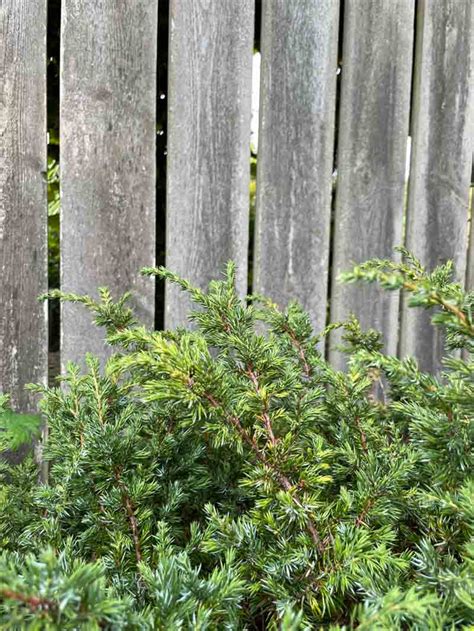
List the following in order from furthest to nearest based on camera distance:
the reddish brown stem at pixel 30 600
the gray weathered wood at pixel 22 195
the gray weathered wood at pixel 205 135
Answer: the gray weathered wood at pixel 205 135
the gray weathered wood at pixel 22 195
the reddish brown stem at pixel 30 600

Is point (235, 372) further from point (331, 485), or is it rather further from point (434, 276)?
point (434, 276)

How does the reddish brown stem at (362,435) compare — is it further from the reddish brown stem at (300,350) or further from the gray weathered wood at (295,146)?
the gray weathered wood at (295,146)

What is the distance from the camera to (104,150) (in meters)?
1.63

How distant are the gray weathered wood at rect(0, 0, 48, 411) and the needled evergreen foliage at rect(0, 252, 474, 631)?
2.73 feet

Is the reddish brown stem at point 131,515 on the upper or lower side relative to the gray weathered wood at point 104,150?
lower

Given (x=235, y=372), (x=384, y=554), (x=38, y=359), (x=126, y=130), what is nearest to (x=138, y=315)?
(x=38, y=359)

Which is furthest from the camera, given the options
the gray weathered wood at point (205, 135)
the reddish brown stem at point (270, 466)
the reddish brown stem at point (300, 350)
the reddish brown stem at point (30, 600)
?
the gray weathered wood at point (205, 135)

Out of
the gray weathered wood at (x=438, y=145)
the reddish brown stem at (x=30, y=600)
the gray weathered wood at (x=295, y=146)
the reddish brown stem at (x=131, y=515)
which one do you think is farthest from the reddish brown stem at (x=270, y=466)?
the gray weathered wood at (x=438, y=145)

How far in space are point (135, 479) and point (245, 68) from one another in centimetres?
143

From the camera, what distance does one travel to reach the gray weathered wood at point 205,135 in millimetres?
1697

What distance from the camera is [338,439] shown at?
0.76 metres

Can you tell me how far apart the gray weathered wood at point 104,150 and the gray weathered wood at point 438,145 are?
35.9 inches

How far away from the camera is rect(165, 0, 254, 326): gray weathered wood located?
170 centimetres

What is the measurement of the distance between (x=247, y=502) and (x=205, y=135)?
1.24 metres
